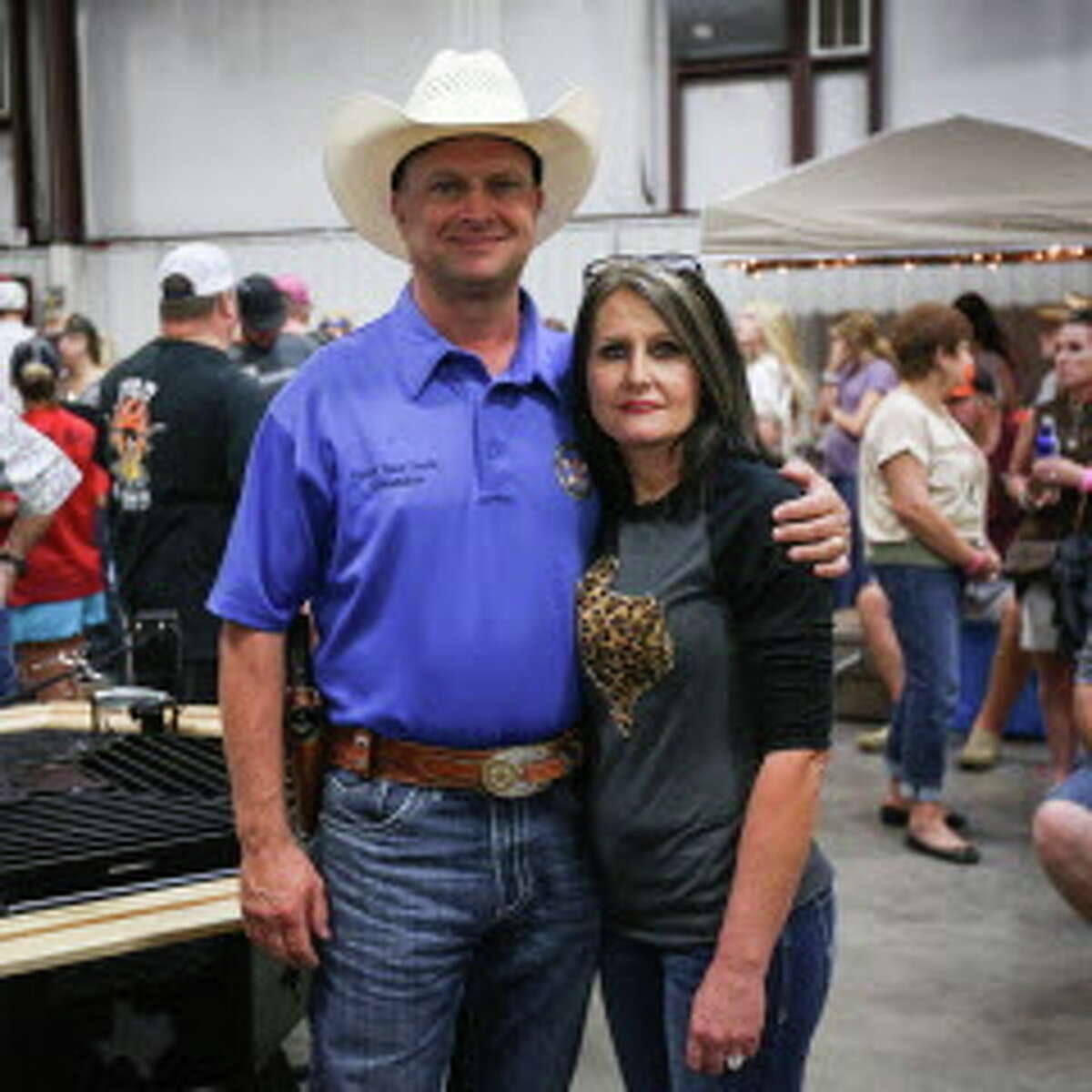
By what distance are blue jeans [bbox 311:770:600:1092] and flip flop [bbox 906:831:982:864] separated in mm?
3250

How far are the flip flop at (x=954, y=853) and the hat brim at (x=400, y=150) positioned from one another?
3.26 meters

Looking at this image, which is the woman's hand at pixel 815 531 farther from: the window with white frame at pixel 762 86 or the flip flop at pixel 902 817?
the window with white frame at pixel 762 86

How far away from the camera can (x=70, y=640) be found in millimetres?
5391

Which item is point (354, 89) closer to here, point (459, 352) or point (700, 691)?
point (459, 352)

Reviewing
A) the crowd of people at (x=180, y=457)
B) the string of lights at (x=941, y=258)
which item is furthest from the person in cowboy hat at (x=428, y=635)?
the string of lights at (x=941, y=258)

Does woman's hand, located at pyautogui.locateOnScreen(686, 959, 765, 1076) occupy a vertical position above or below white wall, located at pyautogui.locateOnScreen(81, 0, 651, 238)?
below

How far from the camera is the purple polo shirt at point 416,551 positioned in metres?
1.97

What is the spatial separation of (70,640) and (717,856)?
3847 mm

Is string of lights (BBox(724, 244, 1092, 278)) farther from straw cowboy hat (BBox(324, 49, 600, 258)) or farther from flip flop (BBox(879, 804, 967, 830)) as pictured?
straw cowboy hat (BBox(324, 49, 600, 258))

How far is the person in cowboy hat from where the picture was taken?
6.50 feet

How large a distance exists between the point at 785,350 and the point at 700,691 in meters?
7.41

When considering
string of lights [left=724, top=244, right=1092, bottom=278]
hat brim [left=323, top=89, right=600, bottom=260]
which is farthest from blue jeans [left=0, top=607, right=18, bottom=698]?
string of lights [left=724, top=244, right=1092, bottom=278]

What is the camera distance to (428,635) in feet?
6.48

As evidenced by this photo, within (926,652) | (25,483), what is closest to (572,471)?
(25,483)
